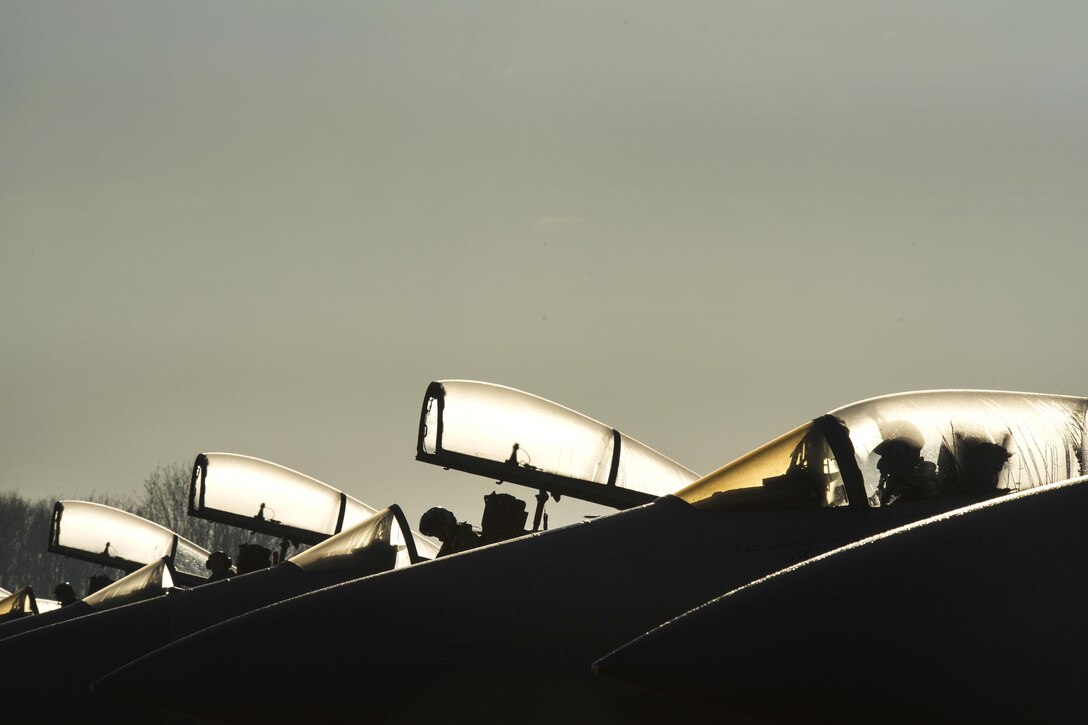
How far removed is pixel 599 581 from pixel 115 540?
1509 centimetres

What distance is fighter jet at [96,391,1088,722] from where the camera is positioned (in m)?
5.24

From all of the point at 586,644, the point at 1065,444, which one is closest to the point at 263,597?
the point at 586,644

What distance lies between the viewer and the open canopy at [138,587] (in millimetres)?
12539

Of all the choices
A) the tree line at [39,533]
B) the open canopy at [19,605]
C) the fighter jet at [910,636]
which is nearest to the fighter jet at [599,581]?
the fighter jet at [910,636]

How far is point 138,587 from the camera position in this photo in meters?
12.7

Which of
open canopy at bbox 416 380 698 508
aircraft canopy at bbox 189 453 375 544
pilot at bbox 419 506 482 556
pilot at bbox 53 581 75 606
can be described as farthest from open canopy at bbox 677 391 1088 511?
pilot at bbox 53 581 75 606

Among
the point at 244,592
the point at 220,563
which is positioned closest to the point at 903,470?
the point at 244,592

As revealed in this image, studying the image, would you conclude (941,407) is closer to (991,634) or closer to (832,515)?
(832,515)

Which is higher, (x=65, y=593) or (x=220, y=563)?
(x=220, y=563)

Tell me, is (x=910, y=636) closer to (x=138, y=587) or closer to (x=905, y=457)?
(x=905, y=457)

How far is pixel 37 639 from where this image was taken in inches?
334

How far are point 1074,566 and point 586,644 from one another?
229cm

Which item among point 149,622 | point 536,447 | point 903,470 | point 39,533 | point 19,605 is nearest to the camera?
A: point 903,470

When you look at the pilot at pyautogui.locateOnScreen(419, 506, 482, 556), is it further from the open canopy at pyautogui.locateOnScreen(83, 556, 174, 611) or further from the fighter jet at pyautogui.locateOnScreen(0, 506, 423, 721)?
the open canopy at pyautogui.locateOnScreen(83, 556, 174, 611)
